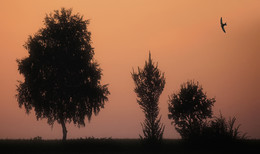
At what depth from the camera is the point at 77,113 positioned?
40.7m

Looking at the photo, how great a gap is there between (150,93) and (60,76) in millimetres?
11322

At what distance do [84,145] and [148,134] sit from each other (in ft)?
22.3

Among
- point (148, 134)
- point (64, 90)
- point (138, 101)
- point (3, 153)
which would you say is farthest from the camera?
point (64, 90)

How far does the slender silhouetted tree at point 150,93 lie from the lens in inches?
1359

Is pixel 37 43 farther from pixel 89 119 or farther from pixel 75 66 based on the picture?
pixel 89 119

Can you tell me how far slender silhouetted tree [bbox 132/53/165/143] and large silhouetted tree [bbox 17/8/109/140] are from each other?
6336mm

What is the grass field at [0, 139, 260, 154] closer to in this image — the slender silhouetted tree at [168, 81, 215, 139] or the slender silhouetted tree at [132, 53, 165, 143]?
the slender silhouetted tree at [132, 53, 165, 143]

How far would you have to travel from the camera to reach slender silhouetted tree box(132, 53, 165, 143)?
3453cm

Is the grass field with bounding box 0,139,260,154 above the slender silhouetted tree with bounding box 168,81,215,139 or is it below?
below

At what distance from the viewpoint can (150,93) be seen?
1455 inches

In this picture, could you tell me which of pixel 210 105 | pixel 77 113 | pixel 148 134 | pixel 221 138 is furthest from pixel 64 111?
pixel 210 105

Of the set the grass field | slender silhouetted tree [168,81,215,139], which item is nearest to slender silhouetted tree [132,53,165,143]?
the grass field

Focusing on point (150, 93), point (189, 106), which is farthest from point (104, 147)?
point (189, 106)

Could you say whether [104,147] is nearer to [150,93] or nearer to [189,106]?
[150,93]
